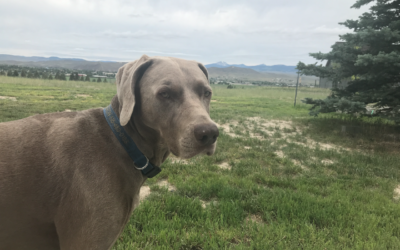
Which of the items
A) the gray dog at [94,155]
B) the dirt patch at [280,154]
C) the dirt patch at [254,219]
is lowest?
the dirt patch at [254,219]

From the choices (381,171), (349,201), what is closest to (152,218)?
(349,201)

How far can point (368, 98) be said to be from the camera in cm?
768

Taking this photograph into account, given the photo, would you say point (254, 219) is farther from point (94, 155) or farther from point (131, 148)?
point (94, 155)

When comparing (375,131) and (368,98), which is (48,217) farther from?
(375,131)

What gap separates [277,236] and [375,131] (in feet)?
24.0

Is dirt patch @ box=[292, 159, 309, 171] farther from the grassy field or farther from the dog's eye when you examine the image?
the dog's eye

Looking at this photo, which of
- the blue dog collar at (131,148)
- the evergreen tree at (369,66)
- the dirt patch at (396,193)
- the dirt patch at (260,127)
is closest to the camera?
the blue dog collar at (131,148)

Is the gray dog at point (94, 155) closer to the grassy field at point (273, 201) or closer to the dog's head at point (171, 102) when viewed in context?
the dog's head at point (171, 102)

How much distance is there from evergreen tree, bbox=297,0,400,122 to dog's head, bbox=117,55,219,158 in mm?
6879

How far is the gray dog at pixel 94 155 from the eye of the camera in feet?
4.84

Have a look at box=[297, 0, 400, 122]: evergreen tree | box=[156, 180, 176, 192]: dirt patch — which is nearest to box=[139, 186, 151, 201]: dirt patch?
box=[156, 180, 176, 192]: dirt patch

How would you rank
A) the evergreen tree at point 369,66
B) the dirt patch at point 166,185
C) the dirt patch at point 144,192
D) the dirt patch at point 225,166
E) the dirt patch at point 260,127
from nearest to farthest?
the dirt patch at point 144,192 < the dirt patch at point 166,185 < the dirt patch at point 225,166 < the evergreen tree at point 369,66 < the dirt patch at point 260,127

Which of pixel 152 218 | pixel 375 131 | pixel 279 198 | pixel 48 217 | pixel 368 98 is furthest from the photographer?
pixel 375 131

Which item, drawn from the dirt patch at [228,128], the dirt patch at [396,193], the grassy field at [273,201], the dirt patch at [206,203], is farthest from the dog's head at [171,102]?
the dirt patch at [228,128]
